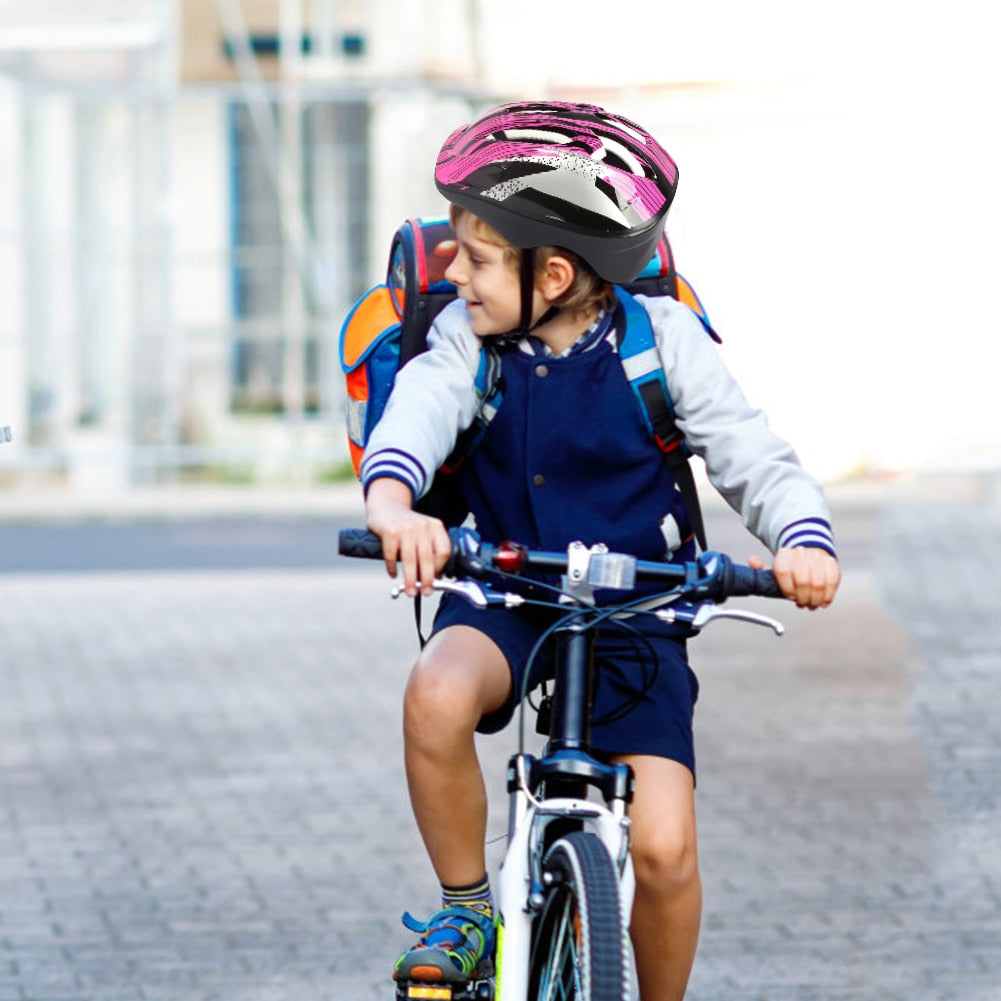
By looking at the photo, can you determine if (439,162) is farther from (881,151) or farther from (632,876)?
(881,151)

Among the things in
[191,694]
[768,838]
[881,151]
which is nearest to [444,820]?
[768,838]

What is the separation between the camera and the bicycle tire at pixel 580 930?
291cm

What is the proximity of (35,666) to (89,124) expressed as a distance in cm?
1160

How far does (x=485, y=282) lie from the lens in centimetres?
337

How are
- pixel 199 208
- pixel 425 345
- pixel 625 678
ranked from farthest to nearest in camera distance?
pixel 199 208 → pixel 425 345 → pixel 625 678

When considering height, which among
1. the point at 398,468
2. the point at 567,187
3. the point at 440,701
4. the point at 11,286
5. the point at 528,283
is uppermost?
the point at 11,286

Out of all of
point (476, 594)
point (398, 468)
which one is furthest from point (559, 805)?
point (398, 468)

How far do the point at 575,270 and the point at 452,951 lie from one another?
1066 millimetres

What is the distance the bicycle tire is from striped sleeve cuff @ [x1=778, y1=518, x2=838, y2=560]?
1.75 ft

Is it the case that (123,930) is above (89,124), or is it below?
below

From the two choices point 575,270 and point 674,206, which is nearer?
point 575,270

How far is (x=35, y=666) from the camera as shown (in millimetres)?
8992

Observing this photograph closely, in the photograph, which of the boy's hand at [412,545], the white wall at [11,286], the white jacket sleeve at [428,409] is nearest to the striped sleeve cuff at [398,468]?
the white jacket sleeve at [428,409]

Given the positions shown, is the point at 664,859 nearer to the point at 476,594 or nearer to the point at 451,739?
the point at 451,739
